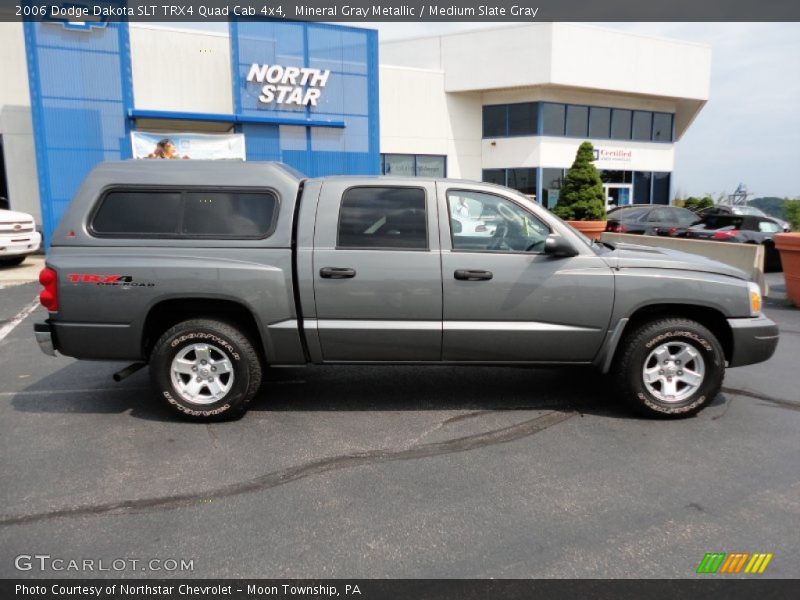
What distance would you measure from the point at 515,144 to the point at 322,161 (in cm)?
Answer: 1130

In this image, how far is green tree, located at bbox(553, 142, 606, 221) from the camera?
14.5 meters

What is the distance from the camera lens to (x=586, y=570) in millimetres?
2750

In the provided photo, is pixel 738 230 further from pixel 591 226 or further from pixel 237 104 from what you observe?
pixel 237 104

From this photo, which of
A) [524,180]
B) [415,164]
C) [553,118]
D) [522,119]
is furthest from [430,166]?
[553,118]

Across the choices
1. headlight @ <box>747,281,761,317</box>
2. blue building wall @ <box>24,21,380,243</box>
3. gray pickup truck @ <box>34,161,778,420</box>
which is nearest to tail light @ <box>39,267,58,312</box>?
gray pickup truck @ <box>34,161,778,420</box>

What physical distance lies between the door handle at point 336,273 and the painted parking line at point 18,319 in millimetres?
5377

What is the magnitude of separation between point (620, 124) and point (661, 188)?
169 inches

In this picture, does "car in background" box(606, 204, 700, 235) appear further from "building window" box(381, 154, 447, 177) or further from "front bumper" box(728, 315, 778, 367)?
"building window" box(381, 154, 447, 177)

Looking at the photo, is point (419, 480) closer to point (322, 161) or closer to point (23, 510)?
point (23, 510)

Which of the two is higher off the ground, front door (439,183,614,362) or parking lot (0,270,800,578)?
front door (439,183,614,362)

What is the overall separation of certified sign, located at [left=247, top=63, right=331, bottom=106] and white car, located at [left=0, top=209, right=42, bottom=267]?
319 inches

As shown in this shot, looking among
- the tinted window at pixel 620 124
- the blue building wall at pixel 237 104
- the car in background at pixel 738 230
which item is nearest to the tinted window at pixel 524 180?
the tinted window at pixel 620 124

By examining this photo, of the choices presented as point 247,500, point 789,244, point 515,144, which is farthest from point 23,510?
point 515,144

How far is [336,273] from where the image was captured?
4.39m
